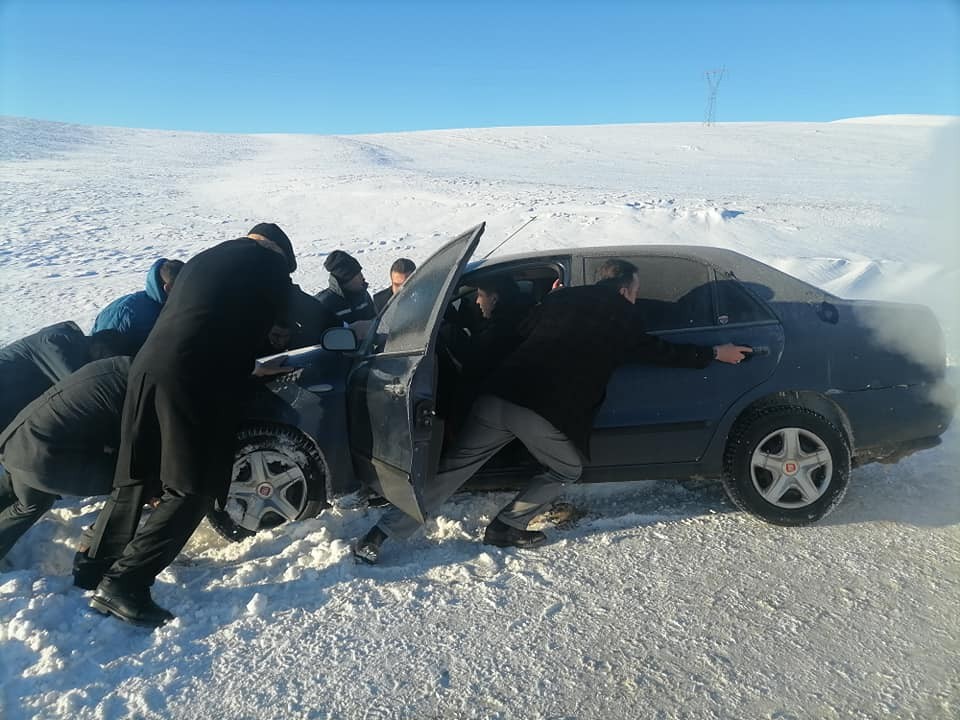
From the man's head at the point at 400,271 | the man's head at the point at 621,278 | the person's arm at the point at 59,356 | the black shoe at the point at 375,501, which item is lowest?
the black shoe at the point at 375,501

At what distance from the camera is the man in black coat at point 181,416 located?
3.13 m

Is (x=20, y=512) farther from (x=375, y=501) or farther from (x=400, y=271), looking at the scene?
(x=400, y=271)

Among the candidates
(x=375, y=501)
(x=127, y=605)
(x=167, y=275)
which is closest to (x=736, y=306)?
(x=375, y=501)

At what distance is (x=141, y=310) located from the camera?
4.75 m

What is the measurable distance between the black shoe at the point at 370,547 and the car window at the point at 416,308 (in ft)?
Result: 3.07

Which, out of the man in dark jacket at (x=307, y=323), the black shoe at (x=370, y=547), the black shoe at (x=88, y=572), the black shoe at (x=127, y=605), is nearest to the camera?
the black shoe at (x=127, y=605)

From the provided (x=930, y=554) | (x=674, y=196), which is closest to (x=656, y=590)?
(x=930, y=554)

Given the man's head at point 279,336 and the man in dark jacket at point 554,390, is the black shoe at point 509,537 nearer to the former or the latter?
the man in dark jacket at point 554,390

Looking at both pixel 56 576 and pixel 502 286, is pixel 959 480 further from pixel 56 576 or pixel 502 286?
pixel 56 576

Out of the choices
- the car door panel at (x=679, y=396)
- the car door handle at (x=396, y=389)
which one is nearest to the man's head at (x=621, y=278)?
the car door panel at (x=679, y=396)

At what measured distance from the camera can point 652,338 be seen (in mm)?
3586

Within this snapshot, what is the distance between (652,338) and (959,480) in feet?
7.63

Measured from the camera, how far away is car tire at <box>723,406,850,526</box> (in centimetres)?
373

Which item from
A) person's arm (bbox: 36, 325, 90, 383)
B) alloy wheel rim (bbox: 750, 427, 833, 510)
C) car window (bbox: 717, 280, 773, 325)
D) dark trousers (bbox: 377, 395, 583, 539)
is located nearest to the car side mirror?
dark trousers (bbox: 377, 395, 583, 539)
